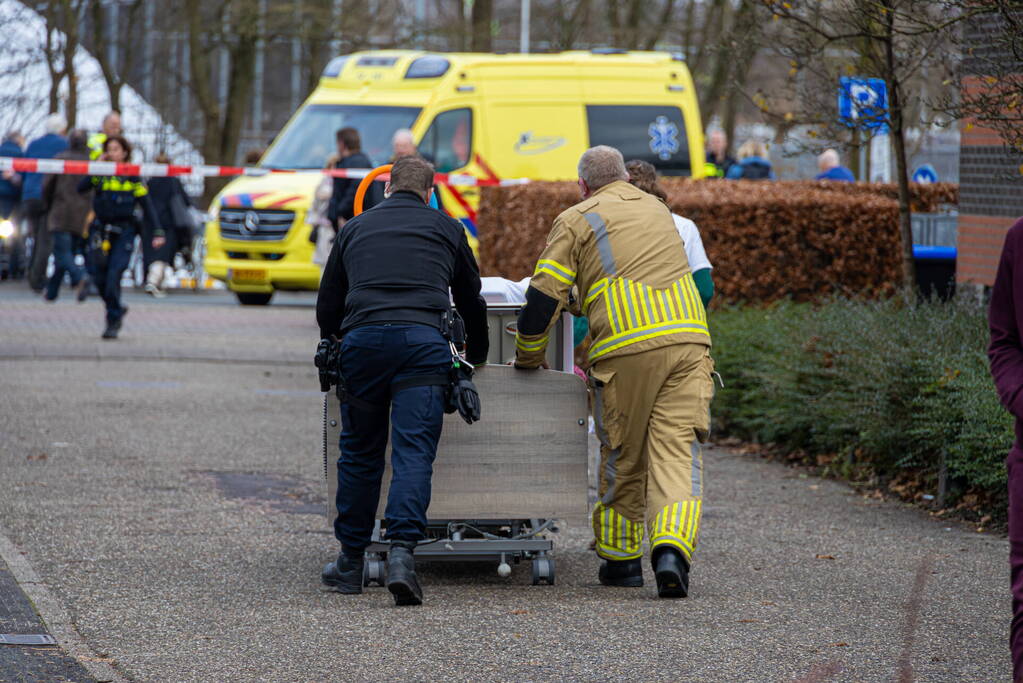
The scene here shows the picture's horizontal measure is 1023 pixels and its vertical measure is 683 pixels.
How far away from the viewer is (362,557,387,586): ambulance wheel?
21.3 feet

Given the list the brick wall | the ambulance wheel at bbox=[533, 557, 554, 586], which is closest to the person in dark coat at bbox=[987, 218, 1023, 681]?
the ambulance wheel at bbox=[533, 557, 554, 586]

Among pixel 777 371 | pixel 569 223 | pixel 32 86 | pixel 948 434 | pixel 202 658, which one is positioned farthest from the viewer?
pixel 32 86

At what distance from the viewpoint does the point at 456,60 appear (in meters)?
18.1

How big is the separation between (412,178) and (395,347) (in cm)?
70

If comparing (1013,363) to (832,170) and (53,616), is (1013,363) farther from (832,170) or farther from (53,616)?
(832,170)

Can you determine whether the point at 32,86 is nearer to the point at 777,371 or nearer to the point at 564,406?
the point at 777,371

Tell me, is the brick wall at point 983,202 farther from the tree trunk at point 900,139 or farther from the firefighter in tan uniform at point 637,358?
the firefighter in tan uniform at point 637,358

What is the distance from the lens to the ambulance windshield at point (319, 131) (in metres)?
18.4

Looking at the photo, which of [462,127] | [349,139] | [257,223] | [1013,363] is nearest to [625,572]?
[1013,363]

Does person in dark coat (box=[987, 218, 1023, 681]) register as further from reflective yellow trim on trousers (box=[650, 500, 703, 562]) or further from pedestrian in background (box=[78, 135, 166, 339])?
pedestrian in background (box=[78, 135, 166, 339])

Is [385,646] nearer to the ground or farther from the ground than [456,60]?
nearer to the ground

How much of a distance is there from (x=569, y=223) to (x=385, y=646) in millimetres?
1850

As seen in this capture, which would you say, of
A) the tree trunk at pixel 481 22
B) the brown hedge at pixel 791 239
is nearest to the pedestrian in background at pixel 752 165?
the brown hedge at pixel 791 239

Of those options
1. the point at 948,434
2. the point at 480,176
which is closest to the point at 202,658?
the point at 948,434
